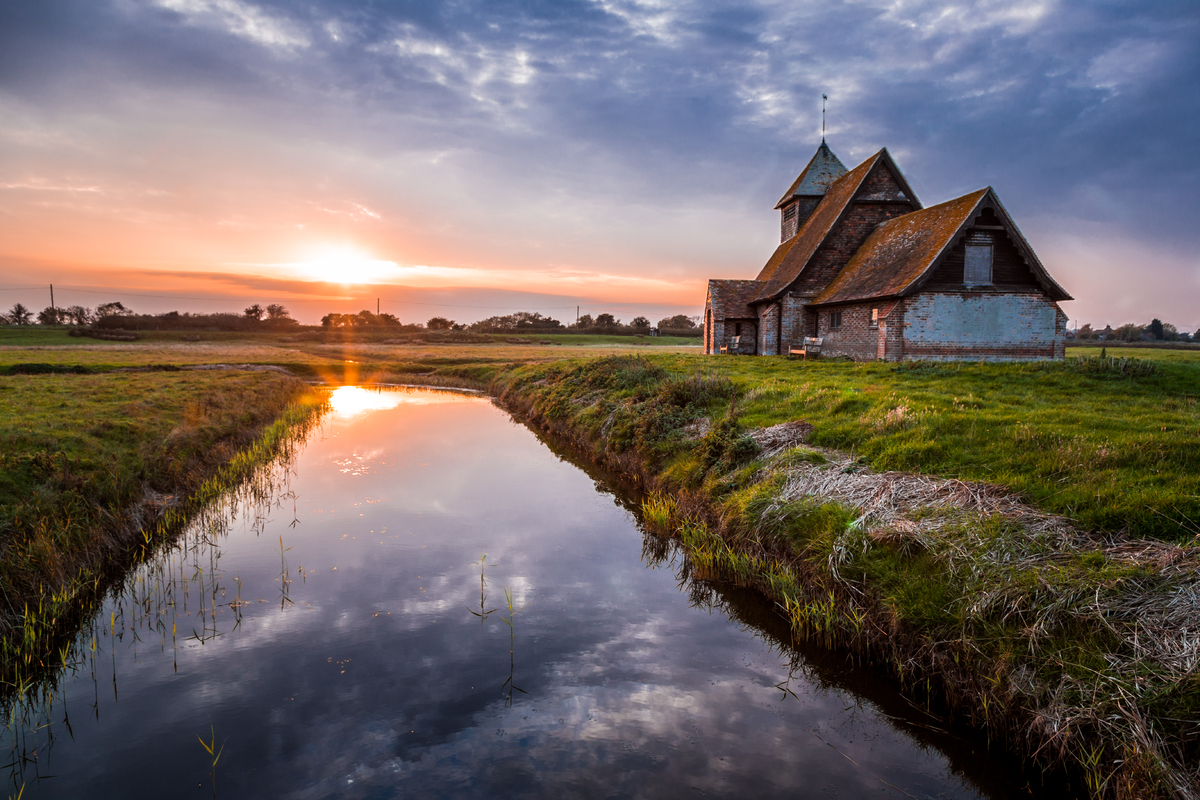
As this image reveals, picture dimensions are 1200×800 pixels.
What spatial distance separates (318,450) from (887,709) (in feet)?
50.9

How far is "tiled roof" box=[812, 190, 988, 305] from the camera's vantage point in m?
21.4

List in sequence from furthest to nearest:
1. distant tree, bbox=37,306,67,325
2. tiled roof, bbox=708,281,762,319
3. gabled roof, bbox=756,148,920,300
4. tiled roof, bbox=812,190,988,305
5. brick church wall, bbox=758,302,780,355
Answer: distant tree, bbox=37,306,67,325 < tiled roof, bbox=708,281,762,319 < brick church wall, bbox=758,302,780,355 < gabled roof, bbox=756,148,920,300 < tiled roof, bbox=812,190,988,305

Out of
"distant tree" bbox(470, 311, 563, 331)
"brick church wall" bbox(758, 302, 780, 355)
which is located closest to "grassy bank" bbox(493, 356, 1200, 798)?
"brick church wall" bbox(758, 302, 780, 355)

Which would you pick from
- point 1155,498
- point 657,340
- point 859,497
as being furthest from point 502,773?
point 657,340

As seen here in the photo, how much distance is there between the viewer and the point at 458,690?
18.9ft

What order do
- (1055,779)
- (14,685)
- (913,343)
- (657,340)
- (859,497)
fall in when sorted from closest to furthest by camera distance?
(1055,779)
(14,685)
(859,497)
(913,343)
(657,340)

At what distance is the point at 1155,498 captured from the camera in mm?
6141

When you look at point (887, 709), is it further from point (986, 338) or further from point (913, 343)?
point (986, 338)

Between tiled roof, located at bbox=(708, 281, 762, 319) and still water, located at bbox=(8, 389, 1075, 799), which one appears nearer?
still water, located at bbox=(8, 389, 1075, 799)

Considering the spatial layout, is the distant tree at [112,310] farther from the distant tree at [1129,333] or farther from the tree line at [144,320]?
the distant tree at [1129,333]

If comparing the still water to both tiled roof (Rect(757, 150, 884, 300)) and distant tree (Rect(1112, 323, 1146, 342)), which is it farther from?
distant tree (Rect(1112, 323, 1146, 342))

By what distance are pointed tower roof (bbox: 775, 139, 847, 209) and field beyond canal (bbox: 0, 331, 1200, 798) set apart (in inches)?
820

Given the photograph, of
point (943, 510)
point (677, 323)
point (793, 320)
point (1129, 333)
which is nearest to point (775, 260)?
point (793, 320)

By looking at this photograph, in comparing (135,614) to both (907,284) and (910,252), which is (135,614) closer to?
(907,284)
